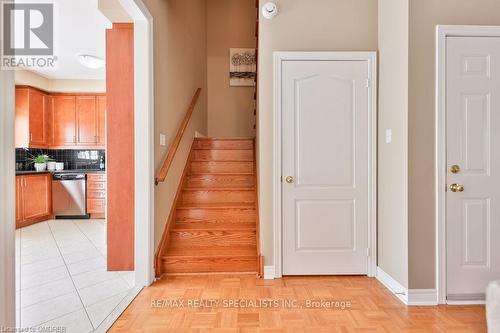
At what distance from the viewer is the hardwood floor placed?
2025mm

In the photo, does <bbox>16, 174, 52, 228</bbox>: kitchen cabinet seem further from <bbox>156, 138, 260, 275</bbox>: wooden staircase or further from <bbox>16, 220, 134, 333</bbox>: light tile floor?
<bbox>156, 138, 260, 275</bbox>: wooden staircase

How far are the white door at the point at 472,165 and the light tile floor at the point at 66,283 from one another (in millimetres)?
2722

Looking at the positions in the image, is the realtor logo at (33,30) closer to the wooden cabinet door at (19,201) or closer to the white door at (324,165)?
the wooden cabinet door at (19,201)

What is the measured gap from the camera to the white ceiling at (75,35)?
348 cm

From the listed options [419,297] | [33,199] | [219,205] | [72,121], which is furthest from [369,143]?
[72,121]

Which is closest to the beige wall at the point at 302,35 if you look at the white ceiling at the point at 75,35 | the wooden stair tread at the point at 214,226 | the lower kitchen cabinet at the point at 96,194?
the wooden stair tread at the point at 214,226

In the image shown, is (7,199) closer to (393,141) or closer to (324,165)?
(324,165)

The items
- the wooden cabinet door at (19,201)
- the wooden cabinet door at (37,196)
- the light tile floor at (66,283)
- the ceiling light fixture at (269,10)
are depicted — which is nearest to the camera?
the light tile floor at (66,283)

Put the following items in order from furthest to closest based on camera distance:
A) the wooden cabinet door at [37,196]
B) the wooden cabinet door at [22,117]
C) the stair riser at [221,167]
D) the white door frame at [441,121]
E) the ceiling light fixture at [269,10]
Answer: the wooden cabinet door at [22,117] → the wooden cabinet door at [37,196] → the stair riser at [221,167] → the ceiling light fixture at [269,10] → the white door frame at [441,121]

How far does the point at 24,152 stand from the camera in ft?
19.0

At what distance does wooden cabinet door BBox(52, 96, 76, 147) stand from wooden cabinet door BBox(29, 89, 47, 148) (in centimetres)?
19

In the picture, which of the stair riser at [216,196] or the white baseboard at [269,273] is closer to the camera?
the white baseboard at [269,273]

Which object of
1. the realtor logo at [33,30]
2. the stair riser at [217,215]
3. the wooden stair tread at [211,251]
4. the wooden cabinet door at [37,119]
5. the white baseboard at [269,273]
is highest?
the realtor logo at [33,30]

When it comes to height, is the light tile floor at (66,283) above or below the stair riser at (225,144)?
below
